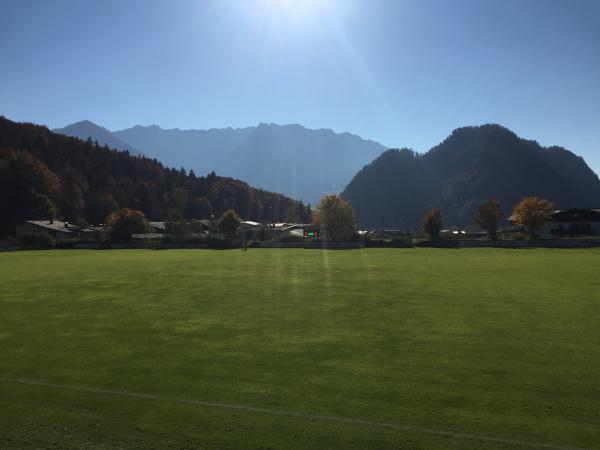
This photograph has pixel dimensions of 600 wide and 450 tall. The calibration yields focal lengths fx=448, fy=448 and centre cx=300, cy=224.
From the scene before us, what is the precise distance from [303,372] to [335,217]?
8541 cm

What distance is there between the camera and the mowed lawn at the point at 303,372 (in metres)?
6.73

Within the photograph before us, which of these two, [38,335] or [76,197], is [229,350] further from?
[76,197]

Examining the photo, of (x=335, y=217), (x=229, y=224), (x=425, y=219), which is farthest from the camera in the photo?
(x=229, y=224)

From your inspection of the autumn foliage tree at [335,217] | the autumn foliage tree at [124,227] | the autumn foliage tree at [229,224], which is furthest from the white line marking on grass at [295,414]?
the autumn foliage tree at [229,224]

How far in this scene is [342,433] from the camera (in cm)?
669

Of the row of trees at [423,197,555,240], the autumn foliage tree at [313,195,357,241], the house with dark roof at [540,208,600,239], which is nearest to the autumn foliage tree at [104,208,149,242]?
the autumn foliage tree at [313,195,357,241]

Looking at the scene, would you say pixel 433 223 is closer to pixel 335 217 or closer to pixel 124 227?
pixel 335 217

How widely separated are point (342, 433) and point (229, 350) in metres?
4.83

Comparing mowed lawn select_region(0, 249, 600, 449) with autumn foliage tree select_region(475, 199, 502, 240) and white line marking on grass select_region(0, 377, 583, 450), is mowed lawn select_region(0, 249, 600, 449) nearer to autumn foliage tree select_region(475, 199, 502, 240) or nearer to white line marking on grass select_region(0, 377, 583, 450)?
white line marking on grass select_region(0, 377, 583, 450)

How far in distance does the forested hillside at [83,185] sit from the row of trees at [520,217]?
3312 inches

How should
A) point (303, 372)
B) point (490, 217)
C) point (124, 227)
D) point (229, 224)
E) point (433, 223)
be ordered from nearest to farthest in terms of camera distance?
point (303, 372), point (490, 217), point (433, 223), point (124, 227), point (229, 224)

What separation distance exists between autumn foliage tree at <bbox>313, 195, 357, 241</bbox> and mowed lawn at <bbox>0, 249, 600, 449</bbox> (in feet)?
247

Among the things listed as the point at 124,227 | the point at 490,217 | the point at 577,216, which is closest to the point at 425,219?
the point at 490,217

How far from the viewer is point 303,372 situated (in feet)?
30.5
